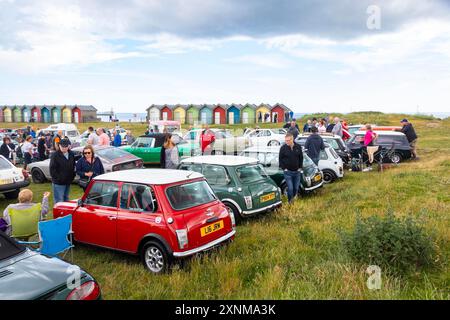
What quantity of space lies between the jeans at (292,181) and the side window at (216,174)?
85.6 inches

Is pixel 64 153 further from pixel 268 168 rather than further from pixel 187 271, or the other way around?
pixel 268 168

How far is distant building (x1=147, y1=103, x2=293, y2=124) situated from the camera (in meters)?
56.8

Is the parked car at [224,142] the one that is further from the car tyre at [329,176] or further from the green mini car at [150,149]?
the car tyre at [329,176]

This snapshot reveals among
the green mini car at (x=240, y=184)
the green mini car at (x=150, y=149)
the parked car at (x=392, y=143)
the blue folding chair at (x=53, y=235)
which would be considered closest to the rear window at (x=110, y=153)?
the green mini car at (x=150, y=149)

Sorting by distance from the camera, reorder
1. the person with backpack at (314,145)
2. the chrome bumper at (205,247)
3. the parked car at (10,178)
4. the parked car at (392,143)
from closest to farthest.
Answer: the chrome bumper at (205,247) → the parked car at (10,178) → the person with backpack at (314,145) → the parked car at (392,143)

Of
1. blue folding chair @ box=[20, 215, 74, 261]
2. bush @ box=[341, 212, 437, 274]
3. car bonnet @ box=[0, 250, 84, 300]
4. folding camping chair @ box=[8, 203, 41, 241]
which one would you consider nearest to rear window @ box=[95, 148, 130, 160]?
folding camping chair @ box=[8, 203, 41, 241]

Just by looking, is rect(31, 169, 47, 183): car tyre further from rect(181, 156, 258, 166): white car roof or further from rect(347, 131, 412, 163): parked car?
rect(347, 131, 412, 163): parked car

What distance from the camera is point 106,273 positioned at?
5652 millimetres

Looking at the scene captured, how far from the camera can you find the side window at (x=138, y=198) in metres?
5.59

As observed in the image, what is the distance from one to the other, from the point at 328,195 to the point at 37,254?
7.97 metres

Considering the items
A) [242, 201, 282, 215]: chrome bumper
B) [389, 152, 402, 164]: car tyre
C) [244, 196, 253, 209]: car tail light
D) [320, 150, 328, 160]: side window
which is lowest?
[242, 201, 282, 215]: chrome bumper

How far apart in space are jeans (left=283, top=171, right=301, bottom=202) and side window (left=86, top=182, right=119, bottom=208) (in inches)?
189
